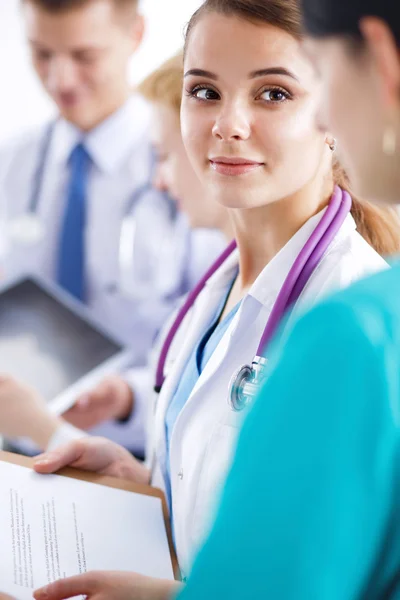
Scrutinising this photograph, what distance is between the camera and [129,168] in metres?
2.07

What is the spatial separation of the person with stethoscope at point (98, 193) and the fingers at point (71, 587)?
1197 mm

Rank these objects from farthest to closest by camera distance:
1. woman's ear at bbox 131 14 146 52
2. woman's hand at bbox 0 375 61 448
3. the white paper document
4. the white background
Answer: the white background → woman's ear at bbox 131 14 146 52 → woman's hand at bbox 0 375 61 448 → the white paper document

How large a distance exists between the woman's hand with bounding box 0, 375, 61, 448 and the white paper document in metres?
0.38

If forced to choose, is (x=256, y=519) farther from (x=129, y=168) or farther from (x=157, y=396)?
(x=129, y=168)

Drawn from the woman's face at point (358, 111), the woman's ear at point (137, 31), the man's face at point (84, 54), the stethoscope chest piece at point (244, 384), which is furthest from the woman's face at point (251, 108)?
the woman's ear at point (137, 31)

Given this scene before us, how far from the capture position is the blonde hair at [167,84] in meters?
1.50

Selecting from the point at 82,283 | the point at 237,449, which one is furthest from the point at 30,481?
the point at 82,283

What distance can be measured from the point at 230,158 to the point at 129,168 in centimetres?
121

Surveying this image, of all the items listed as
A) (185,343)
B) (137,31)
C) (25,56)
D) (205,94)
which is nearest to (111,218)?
(137,31)

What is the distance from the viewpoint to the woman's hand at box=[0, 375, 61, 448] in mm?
1386

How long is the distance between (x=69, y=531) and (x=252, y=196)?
0.45 metres

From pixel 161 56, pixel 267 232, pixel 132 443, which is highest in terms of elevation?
pixel 161 56

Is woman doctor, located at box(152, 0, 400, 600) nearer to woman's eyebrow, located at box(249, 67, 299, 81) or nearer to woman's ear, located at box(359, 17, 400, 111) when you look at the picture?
woman's ear, located at box(359, 17, 400, 111)

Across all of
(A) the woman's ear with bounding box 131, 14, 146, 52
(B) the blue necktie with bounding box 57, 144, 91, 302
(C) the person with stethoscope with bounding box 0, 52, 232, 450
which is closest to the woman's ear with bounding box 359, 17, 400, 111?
(C) the person with stethoscope with bounding box 0, 52, 232, 450
